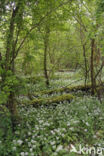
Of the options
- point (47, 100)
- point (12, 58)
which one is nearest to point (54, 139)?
point (12, 58)

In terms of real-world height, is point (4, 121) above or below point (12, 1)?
below

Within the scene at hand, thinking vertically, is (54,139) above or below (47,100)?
below

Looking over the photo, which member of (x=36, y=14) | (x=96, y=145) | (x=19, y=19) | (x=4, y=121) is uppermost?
(x=36, y=14)

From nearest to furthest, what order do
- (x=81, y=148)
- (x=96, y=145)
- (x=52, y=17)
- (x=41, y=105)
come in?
(x=81, y=148), (x=96, y=145), (x=52, y=17), (x=41, y=105)

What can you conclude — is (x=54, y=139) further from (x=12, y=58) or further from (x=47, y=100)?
(x=47, y=100)

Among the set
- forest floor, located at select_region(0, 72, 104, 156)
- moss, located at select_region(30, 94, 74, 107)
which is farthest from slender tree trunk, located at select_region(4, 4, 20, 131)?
moss, located at select_region(30, 94, 74, 107)

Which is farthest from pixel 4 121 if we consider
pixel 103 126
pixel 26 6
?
pixel 26 6

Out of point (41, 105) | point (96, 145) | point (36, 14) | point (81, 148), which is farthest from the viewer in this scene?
point (41, 105)

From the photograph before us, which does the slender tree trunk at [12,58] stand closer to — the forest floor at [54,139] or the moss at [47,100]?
the forest floor at [54,139]

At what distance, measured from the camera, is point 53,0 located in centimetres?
431

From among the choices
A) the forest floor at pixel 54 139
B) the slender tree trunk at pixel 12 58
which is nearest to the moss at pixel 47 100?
the forest floor at pixel 54 139

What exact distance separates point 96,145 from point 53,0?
464 cm

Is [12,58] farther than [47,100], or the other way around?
[47,100]

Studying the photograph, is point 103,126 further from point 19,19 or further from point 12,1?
point 12,1
